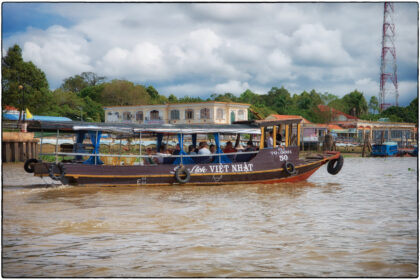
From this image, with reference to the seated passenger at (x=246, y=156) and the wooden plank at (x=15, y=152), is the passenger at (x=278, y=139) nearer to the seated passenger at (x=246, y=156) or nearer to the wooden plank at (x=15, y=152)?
the seated passenger at (x=246, y=156)

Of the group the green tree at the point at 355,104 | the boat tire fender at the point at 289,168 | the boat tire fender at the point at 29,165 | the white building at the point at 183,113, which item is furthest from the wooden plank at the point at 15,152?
the green tree at the point at 355,104

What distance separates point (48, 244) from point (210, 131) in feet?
26.9

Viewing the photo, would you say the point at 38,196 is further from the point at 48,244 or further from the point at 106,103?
the point at 106,103

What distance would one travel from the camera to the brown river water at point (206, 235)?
5.04 m

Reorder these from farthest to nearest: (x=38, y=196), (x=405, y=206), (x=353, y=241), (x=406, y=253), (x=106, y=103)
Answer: (x=106, y=103), (x=38, y=196), (x=405, y=206), (x=353, y=241), (x=406, y=253)

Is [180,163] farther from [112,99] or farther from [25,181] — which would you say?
[112,99]

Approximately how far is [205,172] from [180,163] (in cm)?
82

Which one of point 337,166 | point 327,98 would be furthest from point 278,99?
point 337,166

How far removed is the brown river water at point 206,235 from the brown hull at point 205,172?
77 cm

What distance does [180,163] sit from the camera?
1346 centimetres

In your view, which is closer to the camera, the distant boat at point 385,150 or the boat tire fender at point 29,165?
the boat tire fender at point 29,165

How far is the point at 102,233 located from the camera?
6.71m

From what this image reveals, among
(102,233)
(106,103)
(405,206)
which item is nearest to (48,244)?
(102,233)

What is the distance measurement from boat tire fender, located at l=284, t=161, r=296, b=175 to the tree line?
19.6 metres
